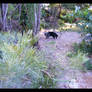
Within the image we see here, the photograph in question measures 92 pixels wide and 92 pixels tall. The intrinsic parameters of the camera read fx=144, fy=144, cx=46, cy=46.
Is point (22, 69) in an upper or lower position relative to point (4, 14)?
lower

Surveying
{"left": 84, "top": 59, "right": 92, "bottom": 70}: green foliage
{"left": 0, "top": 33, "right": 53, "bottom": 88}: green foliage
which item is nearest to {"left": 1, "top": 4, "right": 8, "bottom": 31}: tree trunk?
{"left": 0, "top": 33, "right": 53, "bottom": 88}: green foliage

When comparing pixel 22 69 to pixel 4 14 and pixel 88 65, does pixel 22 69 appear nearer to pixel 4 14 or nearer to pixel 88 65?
pixel 88 65

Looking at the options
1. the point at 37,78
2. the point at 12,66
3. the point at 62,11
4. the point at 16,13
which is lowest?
the point at 37,78

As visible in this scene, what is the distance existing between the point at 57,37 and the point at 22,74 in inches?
131

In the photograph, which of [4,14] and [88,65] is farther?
[4,14]

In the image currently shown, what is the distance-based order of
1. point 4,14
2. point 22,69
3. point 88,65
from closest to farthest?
point 22,69
point 88,65
point 4,14

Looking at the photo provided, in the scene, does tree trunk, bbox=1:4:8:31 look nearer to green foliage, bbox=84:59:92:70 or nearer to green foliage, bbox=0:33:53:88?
green foliage, bbox=0:33:53:88

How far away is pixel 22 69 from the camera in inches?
72.5

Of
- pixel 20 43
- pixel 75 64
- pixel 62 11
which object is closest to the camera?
pixel 75 64

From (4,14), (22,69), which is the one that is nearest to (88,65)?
(22,69)

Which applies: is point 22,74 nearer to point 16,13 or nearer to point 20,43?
point 20,43

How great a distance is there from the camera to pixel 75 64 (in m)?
1.87

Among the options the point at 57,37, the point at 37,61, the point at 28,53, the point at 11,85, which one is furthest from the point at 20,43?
the point at 57,37

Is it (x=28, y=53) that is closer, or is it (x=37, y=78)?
(x=37, y=78)
